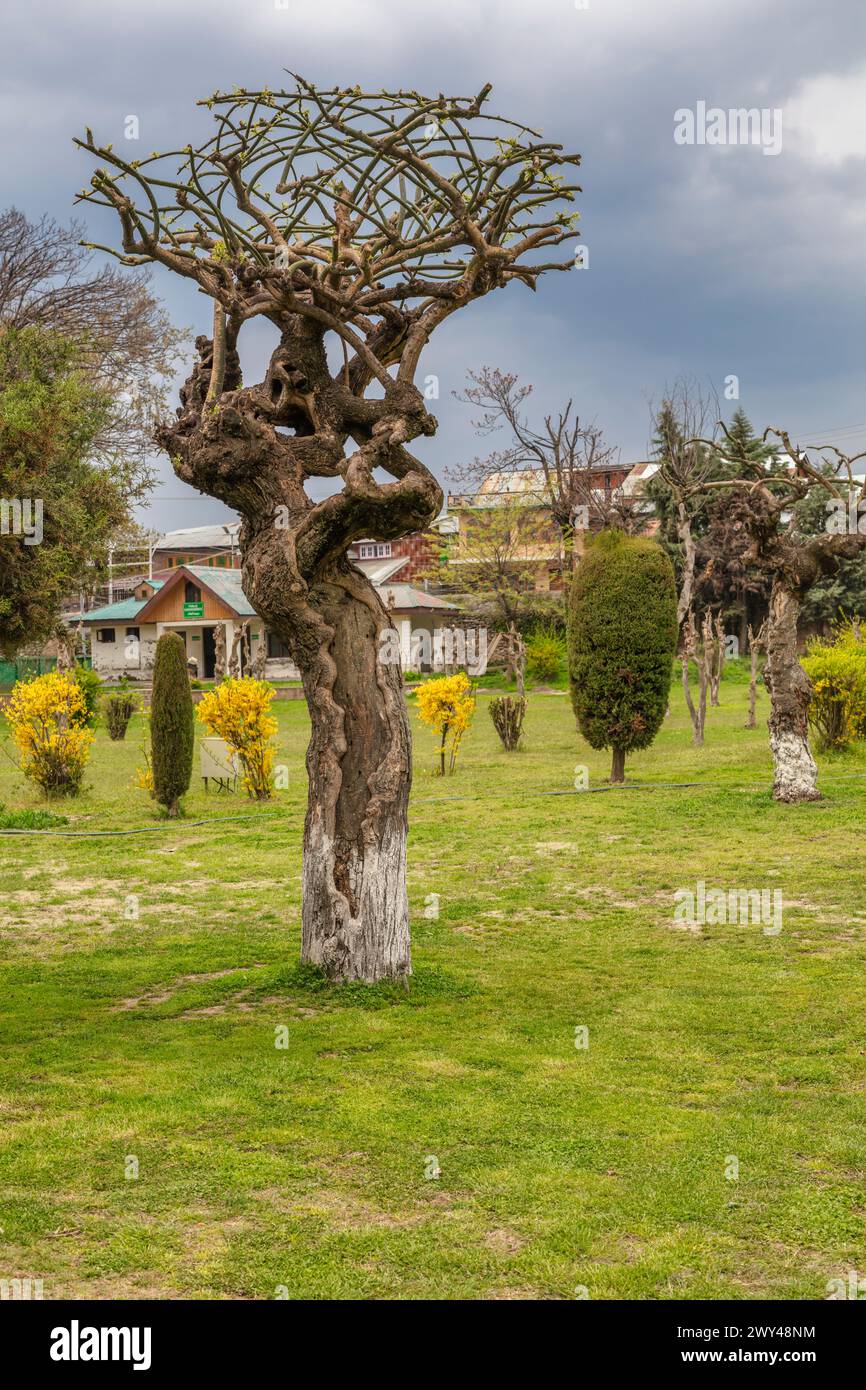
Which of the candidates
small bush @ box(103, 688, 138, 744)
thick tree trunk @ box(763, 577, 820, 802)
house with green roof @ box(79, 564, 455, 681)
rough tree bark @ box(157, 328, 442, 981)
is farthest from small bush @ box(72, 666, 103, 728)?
rough tree bark @ box(157, 328, 442, 981)

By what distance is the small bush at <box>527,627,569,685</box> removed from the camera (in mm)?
40594

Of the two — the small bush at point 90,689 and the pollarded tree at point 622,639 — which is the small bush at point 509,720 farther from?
the small bush at point 90,689

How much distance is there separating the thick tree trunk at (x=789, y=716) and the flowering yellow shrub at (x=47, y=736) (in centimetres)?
981

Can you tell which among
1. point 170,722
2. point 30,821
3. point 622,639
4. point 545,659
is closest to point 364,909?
point 170,722

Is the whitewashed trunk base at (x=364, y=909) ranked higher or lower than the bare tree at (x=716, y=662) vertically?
lower

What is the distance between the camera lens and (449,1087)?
6.33 meters

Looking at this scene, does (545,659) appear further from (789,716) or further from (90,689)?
(789,716)

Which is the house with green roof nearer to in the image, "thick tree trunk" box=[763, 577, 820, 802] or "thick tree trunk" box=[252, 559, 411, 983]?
"thick tree trunk" box=[763, 577, 820, 802]

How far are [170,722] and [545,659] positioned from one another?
83.3ft

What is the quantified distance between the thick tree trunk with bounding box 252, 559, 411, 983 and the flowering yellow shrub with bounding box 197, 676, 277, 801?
8915mm

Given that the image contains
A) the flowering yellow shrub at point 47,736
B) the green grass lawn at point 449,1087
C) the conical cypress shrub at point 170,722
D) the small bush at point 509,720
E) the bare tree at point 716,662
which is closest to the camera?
the green grass lawn at point 449,1087

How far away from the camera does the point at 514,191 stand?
25.6 ft

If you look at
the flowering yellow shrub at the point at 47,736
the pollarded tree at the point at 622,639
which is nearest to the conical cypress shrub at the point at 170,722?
the flowering yellow shrub at the point at 47,736

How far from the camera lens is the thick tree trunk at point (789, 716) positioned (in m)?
15.9
